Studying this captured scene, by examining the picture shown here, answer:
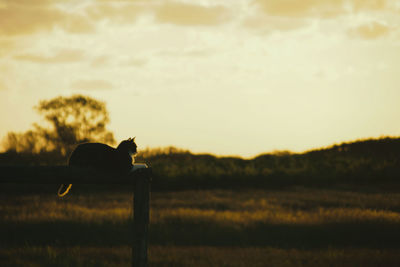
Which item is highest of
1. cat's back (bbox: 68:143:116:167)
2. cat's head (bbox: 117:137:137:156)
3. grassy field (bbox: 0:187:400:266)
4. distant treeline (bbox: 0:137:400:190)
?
cat's head (bbox: 117:137:137:156)

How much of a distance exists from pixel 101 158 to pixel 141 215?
2.33 feet

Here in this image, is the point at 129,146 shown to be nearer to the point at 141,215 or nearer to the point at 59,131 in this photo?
the point at 141,215

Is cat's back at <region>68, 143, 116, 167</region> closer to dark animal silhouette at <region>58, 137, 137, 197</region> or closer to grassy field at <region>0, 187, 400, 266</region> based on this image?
dark animal silhouette at <region>58, 137, 137, 197</region>

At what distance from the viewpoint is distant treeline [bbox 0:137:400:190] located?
26.7 m

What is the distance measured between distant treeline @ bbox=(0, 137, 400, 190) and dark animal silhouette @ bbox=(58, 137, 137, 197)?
71.8 feet

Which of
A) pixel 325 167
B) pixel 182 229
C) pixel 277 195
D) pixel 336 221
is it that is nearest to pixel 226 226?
pixel 182 229

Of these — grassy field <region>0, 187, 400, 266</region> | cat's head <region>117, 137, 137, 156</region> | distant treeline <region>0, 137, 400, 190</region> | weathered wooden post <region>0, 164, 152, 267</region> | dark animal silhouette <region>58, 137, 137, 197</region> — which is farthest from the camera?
distant treeline <region>0, 137, 400, 190</region>

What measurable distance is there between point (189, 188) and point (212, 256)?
1642cm

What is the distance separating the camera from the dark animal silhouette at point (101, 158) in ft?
12.9

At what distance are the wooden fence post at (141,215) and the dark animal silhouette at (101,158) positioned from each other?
198 millimetres

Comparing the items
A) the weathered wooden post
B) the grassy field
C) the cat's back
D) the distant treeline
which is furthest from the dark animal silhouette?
the distant treeline

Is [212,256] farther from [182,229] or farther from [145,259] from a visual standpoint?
[145,259]

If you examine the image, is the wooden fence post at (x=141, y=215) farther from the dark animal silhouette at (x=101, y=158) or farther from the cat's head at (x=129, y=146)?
the cat's head at (x=129, y=146)

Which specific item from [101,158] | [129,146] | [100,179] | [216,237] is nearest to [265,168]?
[216,237]
